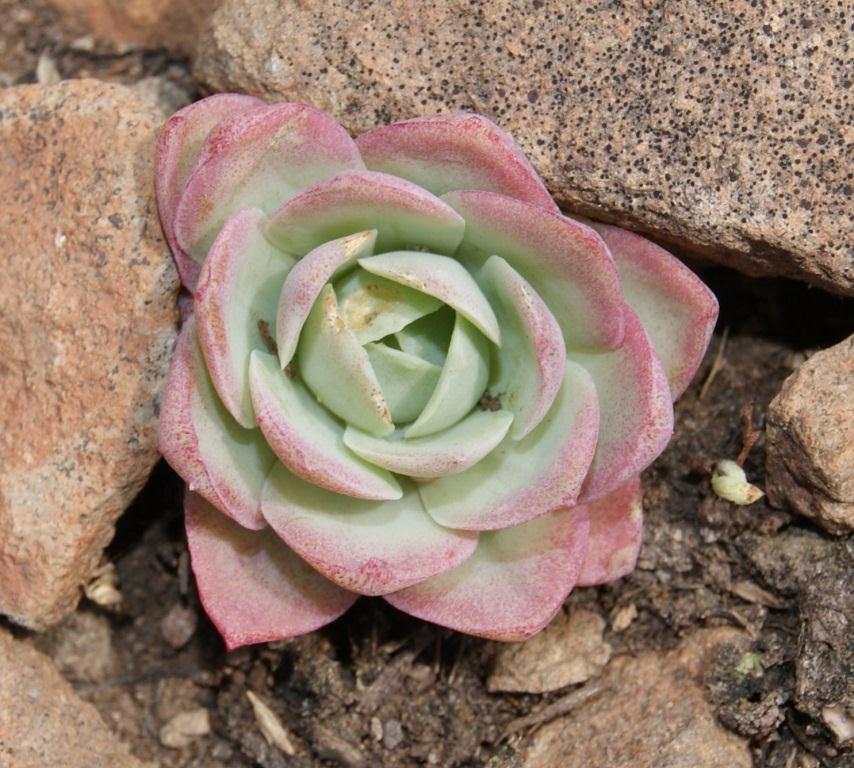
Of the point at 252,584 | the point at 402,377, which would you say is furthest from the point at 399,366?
the point at 252,584

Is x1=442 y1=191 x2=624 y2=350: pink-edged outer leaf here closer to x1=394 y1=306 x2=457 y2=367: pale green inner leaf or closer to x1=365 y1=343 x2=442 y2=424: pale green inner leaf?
x1=394 y1=306 x2=457 y2=367: pale green inner leaf

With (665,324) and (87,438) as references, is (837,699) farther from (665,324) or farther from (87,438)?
(87,438)

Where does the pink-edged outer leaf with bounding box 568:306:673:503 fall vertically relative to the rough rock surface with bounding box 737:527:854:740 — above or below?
above

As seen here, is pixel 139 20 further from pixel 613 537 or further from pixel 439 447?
pixel 613 537

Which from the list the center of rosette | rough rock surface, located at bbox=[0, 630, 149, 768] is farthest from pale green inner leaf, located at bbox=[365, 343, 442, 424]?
rough rock surface, located at bbox=[0, 630, 149, 768]

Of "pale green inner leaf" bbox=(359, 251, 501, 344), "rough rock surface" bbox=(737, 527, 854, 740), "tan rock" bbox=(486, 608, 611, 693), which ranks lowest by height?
"tan rock" bbox=(486, 608, 611, 693)

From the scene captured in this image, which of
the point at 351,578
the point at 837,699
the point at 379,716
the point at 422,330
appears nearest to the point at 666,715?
the point at 837,699
